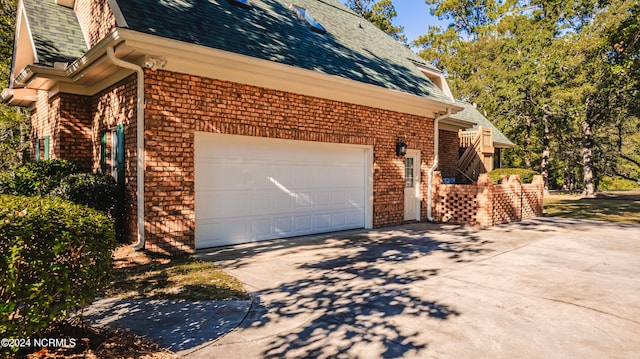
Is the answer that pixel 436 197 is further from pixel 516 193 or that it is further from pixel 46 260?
pixel 46 260

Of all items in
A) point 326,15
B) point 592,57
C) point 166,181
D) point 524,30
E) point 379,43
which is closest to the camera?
point 166,181

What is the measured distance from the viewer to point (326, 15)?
12234 millimetres

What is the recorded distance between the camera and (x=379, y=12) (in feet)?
111

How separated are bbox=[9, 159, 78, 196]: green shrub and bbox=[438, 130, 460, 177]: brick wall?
1226cm

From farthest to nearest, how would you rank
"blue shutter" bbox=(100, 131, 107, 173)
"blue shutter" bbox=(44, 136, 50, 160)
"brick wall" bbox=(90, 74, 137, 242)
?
"blue shutter" bbox=(44, 136, 50, 160) < "blue shutter" bbox=(100, 131, 107, 173) < "brick wall" bbox=(90, 74, 137, 242)

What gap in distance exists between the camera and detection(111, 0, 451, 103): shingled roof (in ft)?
22.2

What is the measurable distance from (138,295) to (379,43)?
37.2 feet

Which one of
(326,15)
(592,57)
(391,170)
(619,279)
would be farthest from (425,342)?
(592,57)

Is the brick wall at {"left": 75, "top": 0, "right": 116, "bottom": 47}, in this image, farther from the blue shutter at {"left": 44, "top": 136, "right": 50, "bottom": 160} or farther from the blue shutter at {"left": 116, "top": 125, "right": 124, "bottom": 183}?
the blue shutter at {"left": 44, "top": 136, "right": 50, "bottom": 160}

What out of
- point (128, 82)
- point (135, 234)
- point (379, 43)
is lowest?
point (135, 234)

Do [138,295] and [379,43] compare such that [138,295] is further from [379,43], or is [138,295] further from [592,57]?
[592,57]

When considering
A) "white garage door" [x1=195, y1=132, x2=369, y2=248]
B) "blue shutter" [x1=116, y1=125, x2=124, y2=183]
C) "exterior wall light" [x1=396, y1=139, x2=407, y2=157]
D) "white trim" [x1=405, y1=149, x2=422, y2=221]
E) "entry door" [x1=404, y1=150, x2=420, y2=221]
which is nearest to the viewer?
"blue shutter" [x1=116, y1=125, x2=124, y2=183]

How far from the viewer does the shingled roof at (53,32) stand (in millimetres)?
7861

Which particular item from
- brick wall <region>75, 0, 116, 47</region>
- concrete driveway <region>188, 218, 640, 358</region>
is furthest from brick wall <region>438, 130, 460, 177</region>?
brick wall <region>75, 0, 116, 47</region>
